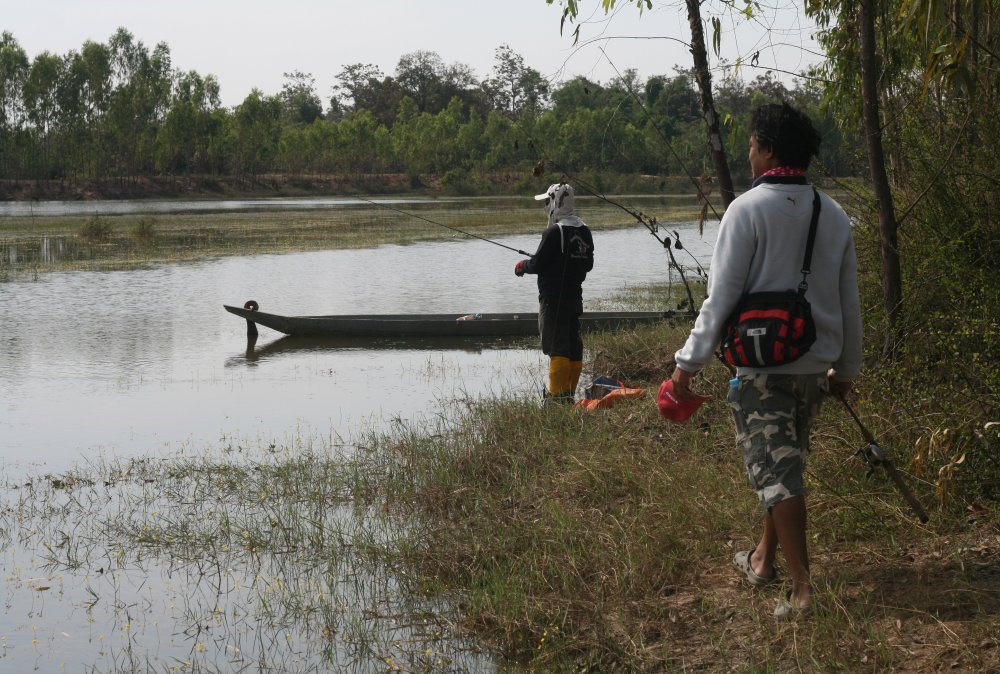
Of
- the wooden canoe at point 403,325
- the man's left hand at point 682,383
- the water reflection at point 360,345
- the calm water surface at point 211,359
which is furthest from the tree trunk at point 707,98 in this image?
the wooden canoe at point 403,325

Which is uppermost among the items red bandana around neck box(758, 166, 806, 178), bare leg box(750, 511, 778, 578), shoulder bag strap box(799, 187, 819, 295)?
red bandana around neck box(758, 166, 806, 178)

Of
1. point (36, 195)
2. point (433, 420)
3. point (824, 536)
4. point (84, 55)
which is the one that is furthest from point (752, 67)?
point (84, 55)

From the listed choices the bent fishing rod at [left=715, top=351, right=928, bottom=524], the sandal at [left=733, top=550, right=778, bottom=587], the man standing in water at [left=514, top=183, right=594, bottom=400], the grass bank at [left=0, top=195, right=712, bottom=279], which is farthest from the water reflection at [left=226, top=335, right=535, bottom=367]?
the bent fishing rod at [left=715, top=351, right=928, bottom=524]

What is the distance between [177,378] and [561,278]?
592 cm

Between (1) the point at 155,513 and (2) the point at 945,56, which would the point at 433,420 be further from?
(2) the point at 945,56

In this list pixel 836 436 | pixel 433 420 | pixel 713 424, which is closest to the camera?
pixel 836 436

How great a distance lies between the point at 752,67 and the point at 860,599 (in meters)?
3.20

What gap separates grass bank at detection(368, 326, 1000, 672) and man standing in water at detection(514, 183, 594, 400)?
1.56 metres

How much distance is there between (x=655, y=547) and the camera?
4770 mm

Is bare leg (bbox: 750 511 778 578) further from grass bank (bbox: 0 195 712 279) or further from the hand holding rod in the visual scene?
grass bank (bbox: 0 195 712 279)

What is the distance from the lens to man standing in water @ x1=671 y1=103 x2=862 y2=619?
3.77 m

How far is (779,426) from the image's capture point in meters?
3.84

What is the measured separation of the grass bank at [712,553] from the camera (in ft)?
12.5

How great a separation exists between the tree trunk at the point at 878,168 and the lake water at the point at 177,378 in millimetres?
2916
